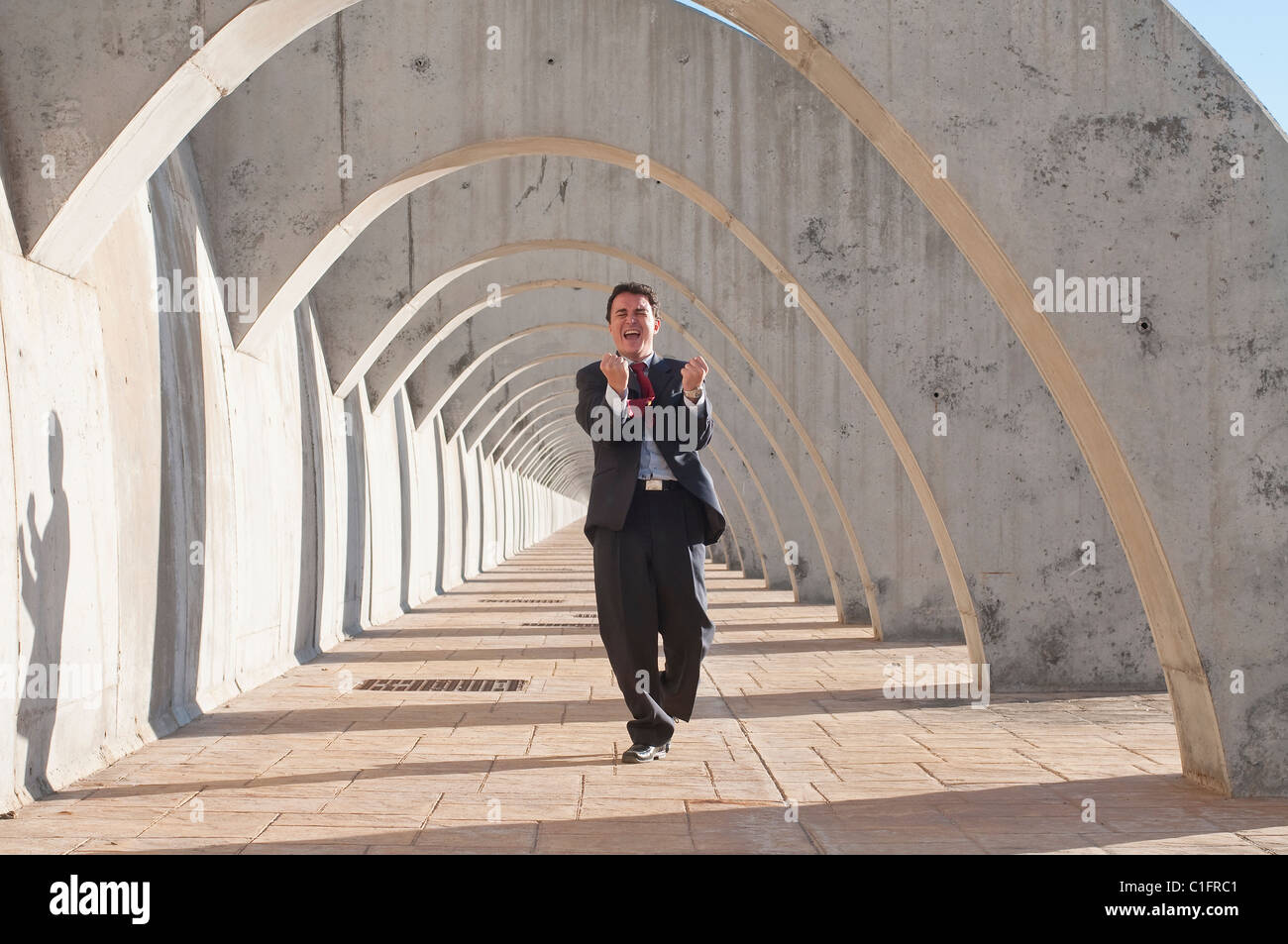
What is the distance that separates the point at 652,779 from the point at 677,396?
5.62ft

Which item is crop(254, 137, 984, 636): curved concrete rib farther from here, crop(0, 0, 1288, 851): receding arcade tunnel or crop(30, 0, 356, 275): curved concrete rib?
crop(30, 0, 356, 275): curved concrete rib

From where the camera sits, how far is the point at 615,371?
19.1 ft

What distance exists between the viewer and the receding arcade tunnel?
5.45 m

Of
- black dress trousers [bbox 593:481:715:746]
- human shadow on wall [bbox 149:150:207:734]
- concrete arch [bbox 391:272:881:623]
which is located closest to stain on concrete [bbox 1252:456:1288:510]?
black dress trousers [bbox 593:481:715:746]

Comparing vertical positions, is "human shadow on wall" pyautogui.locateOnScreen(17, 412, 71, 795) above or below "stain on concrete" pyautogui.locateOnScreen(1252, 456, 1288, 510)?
below

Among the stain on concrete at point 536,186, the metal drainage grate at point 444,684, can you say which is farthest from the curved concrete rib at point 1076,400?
the stain on concrete at point 536,186

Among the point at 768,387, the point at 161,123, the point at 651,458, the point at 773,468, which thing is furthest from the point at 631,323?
the point at 773,468

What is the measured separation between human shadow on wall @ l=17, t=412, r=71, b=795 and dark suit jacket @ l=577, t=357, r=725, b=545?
234 centimetres

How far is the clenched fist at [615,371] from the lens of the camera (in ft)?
19.0

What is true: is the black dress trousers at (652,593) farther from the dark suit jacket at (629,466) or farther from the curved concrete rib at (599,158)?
the curved concrete rib at (599,158)

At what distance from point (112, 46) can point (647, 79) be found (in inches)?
163

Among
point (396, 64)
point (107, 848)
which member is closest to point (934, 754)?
point (107, 848)

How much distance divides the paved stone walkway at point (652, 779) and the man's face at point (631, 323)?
1.91 meters

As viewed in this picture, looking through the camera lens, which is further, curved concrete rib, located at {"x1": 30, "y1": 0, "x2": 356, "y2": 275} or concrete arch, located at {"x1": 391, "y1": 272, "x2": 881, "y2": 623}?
concrete arch, located at {"x1": 391, "y1": 272, "x2": 881, "y2": 623}
